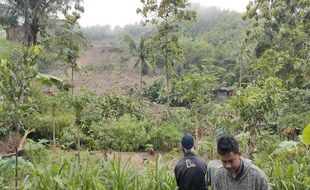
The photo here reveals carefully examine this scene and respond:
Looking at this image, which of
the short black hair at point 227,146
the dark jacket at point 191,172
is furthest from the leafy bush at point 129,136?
the short black hair at point 227,146

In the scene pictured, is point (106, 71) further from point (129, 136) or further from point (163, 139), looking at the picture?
point (129, 136)

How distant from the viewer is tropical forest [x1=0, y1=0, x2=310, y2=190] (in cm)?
549

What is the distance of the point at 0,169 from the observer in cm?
532

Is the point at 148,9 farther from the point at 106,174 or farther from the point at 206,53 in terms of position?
the point at 206,53

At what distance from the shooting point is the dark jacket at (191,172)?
190 inches

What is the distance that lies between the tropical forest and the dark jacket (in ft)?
2.22

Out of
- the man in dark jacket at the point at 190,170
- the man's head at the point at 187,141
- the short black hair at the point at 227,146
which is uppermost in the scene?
the short black hair at the point at 227,146

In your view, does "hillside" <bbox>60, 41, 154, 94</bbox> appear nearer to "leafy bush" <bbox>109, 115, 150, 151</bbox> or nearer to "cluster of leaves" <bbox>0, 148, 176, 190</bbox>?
"leafy bush" <bbox>109, 115, 150, 151</bbox>

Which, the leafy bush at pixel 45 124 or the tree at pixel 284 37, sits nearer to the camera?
the leafy bush at pixel 45 124

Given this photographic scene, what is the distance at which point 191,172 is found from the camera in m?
4.83

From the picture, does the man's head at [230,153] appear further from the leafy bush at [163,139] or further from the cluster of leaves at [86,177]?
the leafy bush at [163,139]

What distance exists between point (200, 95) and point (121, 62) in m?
49.3

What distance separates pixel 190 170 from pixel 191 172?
24 mm

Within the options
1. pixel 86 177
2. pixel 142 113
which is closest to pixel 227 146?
pixel 86 177
